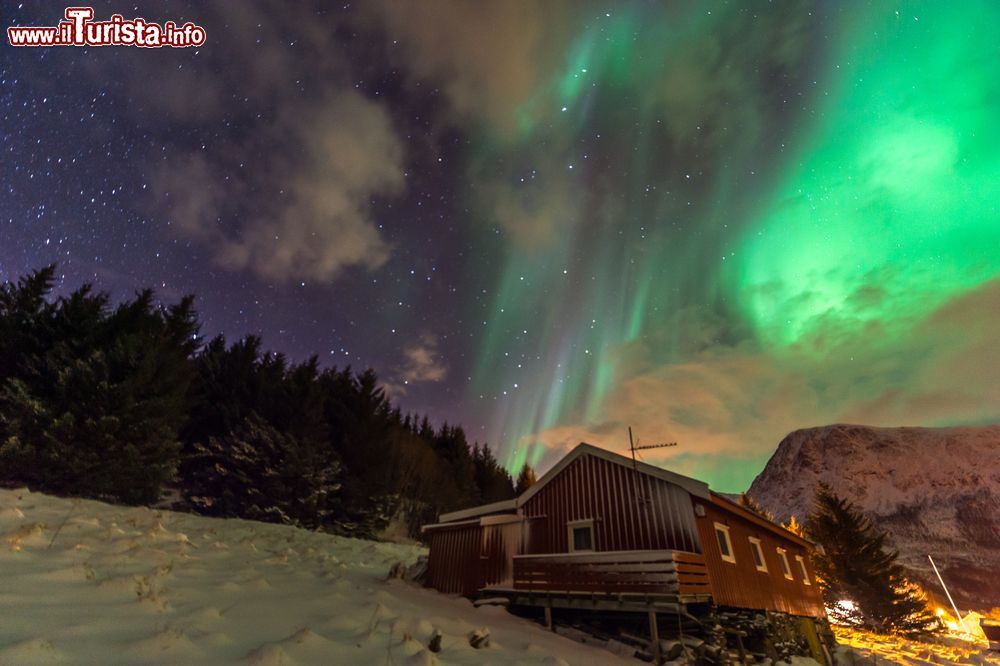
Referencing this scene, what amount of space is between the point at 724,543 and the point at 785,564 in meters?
→ 8.77

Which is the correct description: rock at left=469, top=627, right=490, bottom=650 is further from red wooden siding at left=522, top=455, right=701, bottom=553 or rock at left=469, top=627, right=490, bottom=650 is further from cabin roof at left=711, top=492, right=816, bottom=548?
cabin roof at left=711, top=492, right=816, bottom=548

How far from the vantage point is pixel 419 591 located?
55.2 ft

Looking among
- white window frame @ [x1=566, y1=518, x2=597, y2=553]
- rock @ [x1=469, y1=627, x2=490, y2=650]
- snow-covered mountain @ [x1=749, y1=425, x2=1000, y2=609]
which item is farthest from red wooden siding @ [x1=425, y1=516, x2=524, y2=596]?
snow-covered mountain @ [x1=749, y1=425, x2=1000, y2=609]

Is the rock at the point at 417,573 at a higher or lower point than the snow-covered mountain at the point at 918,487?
lower

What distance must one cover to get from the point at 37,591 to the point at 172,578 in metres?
3.19

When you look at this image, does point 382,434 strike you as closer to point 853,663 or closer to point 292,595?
point 292,595

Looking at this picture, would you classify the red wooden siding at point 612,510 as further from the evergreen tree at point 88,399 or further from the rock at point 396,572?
the evergreen tree at point 88,399

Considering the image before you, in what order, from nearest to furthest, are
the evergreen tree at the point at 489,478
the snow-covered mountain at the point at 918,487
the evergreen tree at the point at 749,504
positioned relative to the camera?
the evergreen tree at the point at 749,504 → the evergreen tree at the point at 489,478 → the snow-covered mountain at the point at 918,487

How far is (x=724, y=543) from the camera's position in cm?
1700

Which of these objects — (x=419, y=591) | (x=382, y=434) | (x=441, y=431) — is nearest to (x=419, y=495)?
(x=382, y=434)

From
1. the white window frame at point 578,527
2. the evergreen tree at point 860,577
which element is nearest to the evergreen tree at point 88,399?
the white window frame at point 578,527

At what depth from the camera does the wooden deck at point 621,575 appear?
13.0 metres

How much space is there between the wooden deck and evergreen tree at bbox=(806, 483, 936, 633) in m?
30.5

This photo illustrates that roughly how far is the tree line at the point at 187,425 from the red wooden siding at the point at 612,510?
53.5ft
